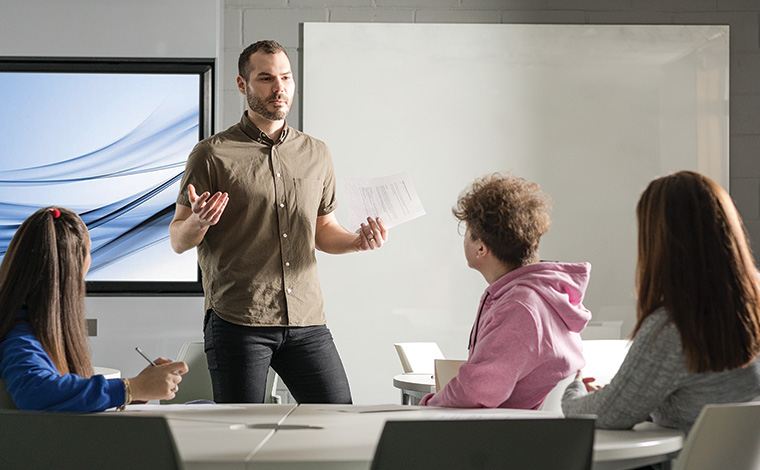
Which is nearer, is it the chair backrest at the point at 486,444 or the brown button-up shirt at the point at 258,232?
the chair backrest at the point at 486,444

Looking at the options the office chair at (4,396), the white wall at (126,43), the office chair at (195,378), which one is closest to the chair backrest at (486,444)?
the office chair at (4,396)

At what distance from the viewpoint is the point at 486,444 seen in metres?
1.03

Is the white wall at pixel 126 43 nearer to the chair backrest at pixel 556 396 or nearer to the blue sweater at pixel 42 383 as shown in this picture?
the blue sweater at pixel 42 383

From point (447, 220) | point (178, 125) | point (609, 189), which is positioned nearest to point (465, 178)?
point (447, 220)

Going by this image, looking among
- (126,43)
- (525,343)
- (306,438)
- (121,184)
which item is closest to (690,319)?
(525,343)

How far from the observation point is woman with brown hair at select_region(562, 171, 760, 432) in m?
1.35

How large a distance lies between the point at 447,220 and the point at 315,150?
1.70 m

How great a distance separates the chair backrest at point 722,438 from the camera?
1.22 metres

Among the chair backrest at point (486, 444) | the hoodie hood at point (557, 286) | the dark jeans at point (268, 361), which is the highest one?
the hoodie hood at point (557, 286)

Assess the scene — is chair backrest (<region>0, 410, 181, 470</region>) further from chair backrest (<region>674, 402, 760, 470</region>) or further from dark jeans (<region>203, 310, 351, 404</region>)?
dark jeans (<region>203, 310, 351, 404</region>)

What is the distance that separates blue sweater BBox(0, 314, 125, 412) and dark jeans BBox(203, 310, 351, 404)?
61cm

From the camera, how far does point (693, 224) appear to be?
1.40 meters

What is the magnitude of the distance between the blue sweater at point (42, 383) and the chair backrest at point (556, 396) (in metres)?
0.91

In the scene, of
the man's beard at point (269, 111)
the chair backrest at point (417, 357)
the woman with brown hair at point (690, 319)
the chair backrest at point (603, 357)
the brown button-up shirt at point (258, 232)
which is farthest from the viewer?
the chair backrest at point (417, 357)
